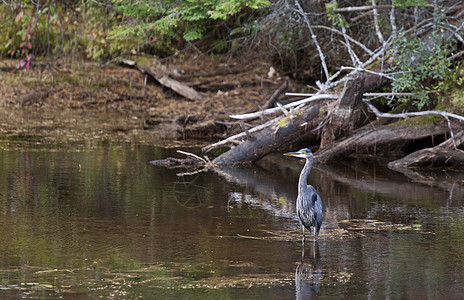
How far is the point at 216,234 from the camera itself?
7.95m

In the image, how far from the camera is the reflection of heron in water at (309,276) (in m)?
5.97

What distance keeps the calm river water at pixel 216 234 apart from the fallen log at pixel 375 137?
102 centimetres

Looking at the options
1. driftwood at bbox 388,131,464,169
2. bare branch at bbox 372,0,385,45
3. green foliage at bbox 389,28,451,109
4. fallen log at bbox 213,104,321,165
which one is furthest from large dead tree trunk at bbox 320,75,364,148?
bare branch at bbox 372,0,385,45

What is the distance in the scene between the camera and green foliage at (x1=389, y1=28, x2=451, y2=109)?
13.4 metres

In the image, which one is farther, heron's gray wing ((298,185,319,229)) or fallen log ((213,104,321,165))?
fallen log ((213,104,321,165))

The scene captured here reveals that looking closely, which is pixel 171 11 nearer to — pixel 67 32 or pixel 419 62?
pixel 419 62

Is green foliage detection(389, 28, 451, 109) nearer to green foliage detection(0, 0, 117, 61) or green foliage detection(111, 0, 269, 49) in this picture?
green foliage detection(111, 0, 269, 49)

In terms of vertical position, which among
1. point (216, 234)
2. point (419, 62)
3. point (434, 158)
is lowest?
point (216, 234)

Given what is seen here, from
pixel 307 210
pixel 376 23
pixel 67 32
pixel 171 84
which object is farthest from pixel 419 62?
pixel 67 32

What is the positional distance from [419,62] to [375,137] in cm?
176

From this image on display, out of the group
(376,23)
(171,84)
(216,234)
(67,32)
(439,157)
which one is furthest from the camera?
(67,32)

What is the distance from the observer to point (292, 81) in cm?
2006

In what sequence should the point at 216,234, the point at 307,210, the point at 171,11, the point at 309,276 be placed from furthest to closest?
the point at 171,11
the point at 216,234
the point at 307,210
the point at 309,276

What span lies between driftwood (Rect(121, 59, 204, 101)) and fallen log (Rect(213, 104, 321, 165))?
6.96 metres
